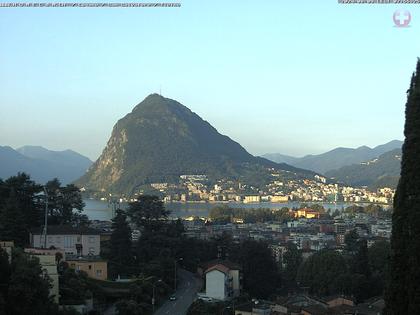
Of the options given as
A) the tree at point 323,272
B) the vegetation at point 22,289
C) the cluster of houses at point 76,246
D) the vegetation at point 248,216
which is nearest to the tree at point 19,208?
the cluster of houses at point 76,246

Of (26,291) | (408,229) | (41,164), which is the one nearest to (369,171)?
(41,164)

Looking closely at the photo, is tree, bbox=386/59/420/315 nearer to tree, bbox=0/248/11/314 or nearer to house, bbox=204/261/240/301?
tree, bbox=0/248/11/314

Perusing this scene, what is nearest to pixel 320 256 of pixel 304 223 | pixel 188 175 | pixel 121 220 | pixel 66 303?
pixel 121 220

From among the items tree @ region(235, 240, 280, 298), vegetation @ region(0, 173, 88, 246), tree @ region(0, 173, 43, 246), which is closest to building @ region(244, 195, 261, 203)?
vegetation @ region(0, 173, 88, 246)

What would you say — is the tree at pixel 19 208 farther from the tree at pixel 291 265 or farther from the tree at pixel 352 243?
the tree at pixel 352 243

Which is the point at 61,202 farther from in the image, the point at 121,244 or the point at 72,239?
the point at 121,244
